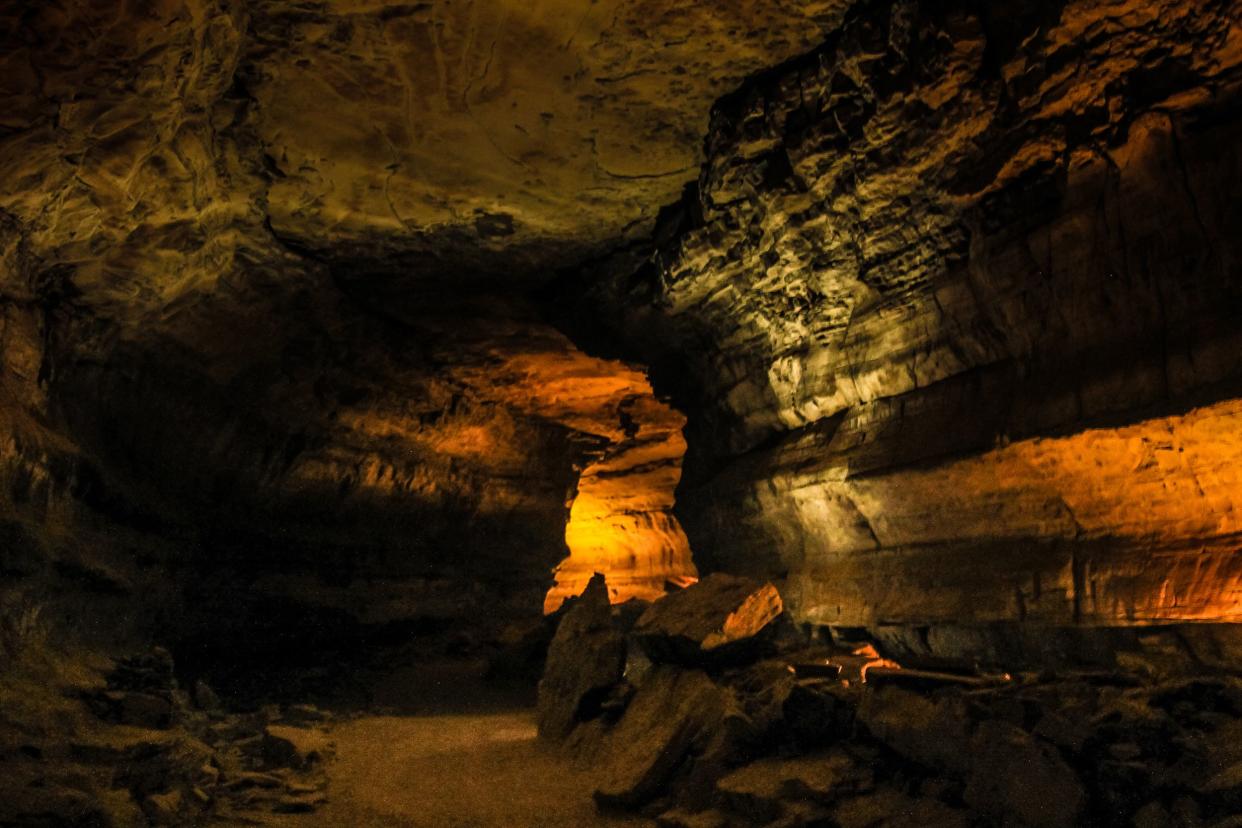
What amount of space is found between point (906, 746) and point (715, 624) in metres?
2.18

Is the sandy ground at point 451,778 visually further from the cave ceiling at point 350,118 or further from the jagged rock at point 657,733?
the cave ceiling at point 350,118

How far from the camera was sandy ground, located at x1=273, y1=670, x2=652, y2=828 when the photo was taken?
501 centimetres

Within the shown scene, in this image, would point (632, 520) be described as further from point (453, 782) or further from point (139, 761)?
point (139, 761)

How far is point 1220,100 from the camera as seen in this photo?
4.71 metres

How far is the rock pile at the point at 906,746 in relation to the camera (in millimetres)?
3525

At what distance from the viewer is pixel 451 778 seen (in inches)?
238

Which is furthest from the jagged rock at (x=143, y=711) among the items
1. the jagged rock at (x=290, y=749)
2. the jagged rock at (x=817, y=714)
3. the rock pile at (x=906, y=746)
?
the jagged rock at (x=817, y=714)

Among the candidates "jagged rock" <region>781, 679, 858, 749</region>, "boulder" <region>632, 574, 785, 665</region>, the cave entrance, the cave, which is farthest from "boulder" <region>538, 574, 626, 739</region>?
the cave entrance

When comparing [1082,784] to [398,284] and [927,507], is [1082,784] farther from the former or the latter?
[398,284]

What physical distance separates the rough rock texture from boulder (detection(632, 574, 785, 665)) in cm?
113

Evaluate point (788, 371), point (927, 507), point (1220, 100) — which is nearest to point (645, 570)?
point (788, 371)

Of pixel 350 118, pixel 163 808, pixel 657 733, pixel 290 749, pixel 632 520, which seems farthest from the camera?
pixel 632 520

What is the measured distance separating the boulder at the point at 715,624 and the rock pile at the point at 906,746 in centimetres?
2

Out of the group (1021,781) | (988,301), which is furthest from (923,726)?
(988,301)
